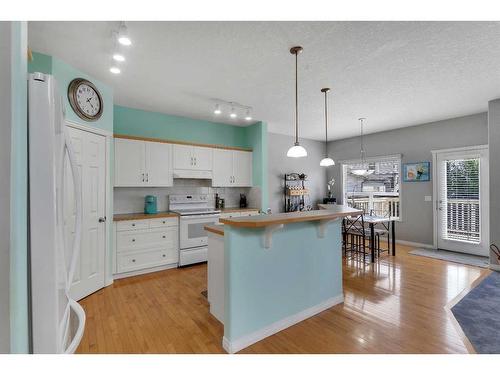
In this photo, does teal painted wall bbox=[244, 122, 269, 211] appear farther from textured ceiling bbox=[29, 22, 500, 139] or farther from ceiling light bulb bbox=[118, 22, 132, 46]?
ceiling light bulb bbox=[118, 22, 132, 46]

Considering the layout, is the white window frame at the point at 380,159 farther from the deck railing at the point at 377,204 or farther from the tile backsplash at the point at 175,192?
the tile backsplash at the point at 175,192

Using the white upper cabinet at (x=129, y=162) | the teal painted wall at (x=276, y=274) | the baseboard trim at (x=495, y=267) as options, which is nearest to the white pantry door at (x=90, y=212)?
the white upper cabinet at (x=129, y=162)

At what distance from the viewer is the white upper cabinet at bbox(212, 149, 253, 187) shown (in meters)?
4.57

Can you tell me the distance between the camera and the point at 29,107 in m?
0.91

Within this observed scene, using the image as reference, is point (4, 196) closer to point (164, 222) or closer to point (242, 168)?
point (164, 222)

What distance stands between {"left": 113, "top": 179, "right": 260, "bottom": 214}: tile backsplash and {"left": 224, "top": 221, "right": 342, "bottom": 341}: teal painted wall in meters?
2.45

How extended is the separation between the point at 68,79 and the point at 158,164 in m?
1.63

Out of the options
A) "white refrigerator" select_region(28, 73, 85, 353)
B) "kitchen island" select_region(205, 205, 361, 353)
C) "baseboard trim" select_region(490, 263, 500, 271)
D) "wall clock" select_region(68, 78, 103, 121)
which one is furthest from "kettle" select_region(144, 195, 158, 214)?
"baseboard trim" select_region(490, 263, 500, 271)

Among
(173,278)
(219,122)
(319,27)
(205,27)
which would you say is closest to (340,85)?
(319,27)

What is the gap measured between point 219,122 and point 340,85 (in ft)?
8.35

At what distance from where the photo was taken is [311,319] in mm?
2330

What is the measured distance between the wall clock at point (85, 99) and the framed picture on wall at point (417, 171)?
5.82 meters

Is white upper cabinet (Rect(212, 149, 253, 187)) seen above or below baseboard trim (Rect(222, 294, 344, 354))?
above

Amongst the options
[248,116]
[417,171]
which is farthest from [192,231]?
[417,171]
